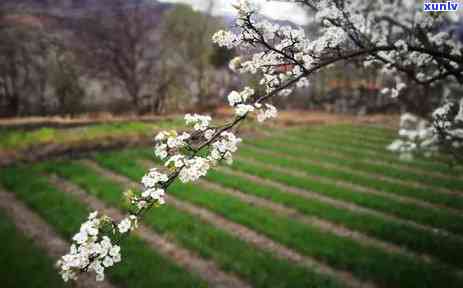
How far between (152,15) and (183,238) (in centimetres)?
2096

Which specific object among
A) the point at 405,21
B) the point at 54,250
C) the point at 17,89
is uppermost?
the point at 405,21

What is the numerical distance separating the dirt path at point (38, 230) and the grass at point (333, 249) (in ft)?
10.2

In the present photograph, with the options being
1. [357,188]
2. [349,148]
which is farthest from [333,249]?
[349,148]

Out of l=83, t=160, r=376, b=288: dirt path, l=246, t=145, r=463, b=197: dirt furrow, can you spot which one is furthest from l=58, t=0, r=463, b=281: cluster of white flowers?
l=246, t=145, r=463, b=197: dirt furrow

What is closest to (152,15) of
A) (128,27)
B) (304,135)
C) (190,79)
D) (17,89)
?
(128,27)

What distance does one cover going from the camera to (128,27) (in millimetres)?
22250

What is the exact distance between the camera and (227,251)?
6.87 metres

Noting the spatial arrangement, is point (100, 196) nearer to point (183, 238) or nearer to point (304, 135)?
point (183, 238)

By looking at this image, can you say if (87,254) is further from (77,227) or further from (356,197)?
(356,197)

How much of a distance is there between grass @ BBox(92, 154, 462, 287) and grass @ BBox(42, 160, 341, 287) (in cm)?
65

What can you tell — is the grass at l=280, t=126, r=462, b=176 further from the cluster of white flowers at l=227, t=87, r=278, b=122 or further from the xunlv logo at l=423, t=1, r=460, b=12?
the cluster of white flowers at l=227, t=87, r=278, b=122

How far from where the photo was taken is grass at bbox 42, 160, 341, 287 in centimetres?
593

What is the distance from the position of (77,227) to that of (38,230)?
89 centimetres

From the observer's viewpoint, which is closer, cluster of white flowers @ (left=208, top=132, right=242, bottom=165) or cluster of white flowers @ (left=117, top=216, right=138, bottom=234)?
cluster of white flowers @ (left=117, top=216, right=138, bottom=234)
